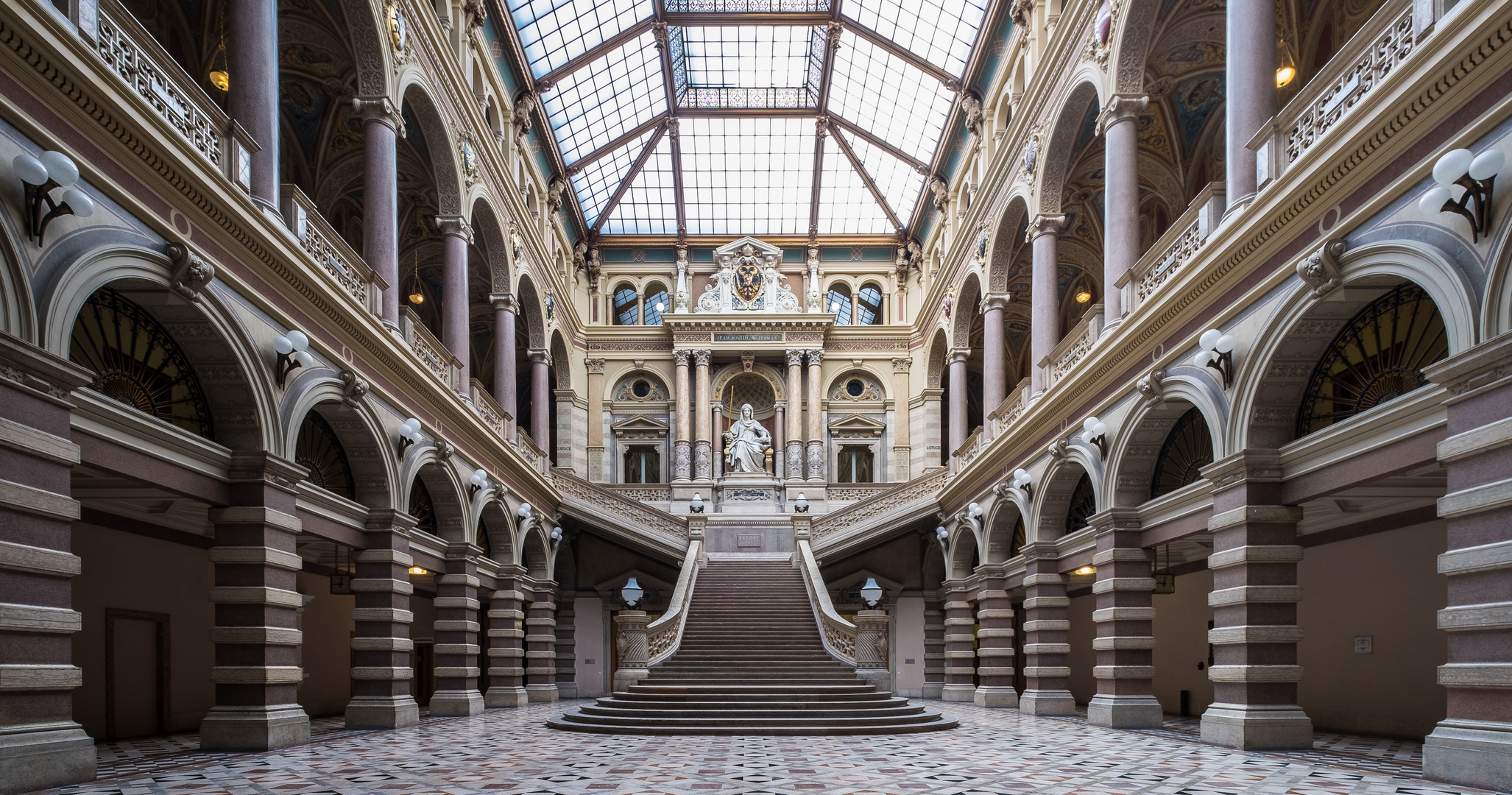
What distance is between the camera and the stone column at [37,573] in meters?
8.04

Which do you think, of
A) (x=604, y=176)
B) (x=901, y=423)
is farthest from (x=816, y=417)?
(x=604, y=176)

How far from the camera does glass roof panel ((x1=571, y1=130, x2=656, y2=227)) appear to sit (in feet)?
118

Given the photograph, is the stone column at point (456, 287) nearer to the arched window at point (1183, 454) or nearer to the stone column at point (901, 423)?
the arched window at point (1183, 454)


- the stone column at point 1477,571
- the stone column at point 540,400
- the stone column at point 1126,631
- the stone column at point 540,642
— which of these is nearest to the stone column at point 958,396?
the stone column at point 540,400

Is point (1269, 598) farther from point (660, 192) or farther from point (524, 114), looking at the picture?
point (660, 192)

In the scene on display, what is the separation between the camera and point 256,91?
12500 mm

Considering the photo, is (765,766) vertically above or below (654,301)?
below

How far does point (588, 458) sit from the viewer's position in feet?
121

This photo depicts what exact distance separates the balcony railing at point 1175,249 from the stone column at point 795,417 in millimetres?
20877

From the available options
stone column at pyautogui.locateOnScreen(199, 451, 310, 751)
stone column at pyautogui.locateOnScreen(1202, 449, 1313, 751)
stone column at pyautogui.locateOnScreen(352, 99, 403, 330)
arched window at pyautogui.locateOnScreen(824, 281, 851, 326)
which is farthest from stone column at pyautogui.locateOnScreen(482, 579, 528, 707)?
arched window at pyautogui.locateOnScreen(824, 281, 851, 326)

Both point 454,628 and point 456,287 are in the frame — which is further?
point 456,287

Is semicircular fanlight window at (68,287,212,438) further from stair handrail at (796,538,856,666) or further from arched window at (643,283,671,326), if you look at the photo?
arched window at (643,283,671,326)

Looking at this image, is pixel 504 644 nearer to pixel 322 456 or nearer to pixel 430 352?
pixel 430 352

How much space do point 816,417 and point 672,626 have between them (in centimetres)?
1637
